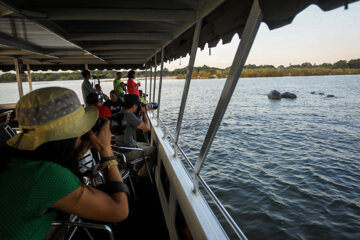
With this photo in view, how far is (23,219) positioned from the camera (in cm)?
69

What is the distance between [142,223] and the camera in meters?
2.36

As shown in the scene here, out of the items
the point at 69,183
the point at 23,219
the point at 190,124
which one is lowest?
the point at 190,124

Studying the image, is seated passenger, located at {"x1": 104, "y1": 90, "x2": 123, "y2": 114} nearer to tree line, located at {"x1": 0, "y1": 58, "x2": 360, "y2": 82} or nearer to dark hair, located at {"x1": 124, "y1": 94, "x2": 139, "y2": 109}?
tree line, located at {"x1": 0, "y1": 58, "x2": 360, "y2": 82}

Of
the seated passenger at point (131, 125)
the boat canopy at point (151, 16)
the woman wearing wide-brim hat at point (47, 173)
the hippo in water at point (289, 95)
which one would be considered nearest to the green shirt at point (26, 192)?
the woman wearing wide-brim hat at point (47, 173)

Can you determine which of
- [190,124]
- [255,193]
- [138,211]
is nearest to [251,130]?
[190,124]

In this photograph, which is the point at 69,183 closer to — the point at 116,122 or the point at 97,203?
the point at 97,203

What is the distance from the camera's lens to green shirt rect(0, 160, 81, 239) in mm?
664

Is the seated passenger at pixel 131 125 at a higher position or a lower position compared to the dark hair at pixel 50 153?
lower

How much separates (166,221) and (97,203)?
69.7 inches

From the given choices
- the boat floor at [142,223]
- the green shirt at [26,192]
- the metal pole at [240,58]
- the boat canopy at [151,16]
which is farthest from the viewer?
the boat floor at [142,223]

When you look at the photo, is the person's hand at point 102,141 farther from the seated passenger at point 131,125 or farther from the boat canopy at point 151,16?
the seated passenger at point 131,125

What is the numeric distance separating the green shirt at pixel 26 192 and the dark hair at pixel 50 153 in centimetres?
6

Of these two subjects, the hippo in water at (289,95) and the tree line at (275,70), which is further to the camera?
the hippo in water at (289,95)

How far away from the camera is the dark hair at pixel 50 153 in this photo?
775mm
